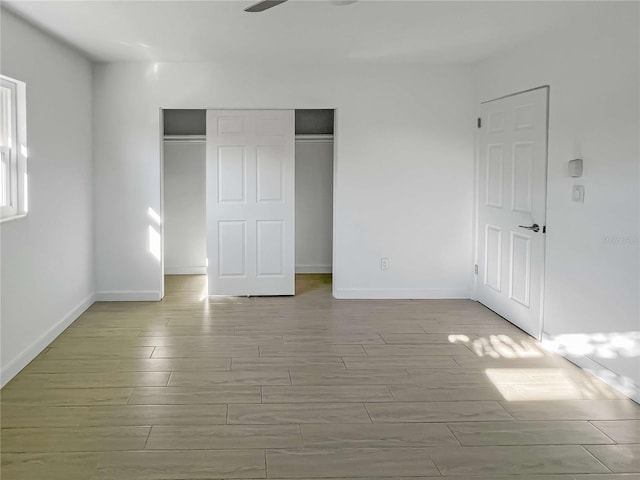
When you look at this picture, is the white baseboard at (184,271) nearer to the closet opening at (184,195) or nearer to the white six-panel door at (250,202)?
the closet opening at (184,195)

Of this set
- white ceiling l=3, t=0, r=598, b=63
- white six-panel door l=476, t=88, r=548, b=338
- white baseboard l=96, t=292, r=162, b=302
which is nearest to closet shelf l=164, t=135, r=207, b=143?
white ceiling l=3, t=0, r=598, b=63

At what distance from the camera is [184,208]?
800cm

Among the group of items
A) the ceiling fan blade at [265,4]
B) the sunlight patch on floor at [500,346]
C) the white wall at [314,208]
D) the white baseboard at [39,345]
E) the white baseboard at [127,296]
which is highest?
the ceiling fan blade at [265,4]

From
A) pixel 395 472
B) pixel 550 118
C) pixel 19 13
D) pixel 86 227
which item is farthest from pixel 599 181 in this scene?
pixel 86 227

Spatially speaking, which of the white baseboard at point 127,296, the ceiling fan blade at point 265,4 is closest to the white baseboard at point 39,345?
the white baseboard at point 127,296

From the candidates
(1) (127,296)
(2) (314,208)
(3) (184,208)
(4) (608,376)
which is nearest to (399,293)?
(2) (314,208)

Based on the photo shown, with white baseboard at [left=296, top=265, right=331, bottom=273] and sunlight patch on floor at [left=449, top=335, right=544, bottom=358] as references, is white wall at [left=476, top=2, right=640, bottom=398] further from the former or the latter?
white baseboard at [left=296, top=265, right=331, bottom=273]

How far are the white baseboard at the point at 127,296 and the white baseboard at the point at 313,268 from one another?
2.09 m

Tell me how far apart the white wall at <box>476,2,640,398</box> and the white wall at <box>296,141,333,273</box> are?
3.26m

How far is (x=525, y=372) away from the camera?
4.36 metres

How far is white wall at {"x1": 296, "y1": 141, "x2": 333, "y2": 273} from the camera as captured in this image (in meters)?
7.99

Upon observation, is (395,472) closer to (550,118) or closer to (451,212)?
(550,118)

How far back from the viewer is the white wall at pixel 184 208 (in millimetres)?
7922

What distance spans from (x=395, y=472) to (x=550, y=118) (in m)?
3.06
